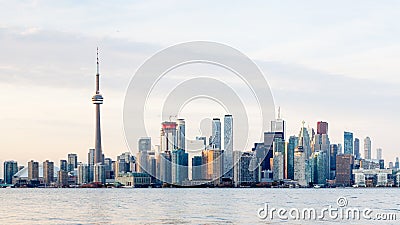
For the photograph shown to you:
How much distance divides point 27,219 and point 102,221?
810cm

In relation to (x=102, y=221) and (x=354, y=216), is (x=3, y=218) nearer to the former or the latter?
(x=102, y=221)

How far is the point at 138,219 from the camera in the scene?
7512 centimetres

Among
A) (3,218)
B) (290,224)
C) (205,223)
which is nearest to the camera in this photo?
(290,224)

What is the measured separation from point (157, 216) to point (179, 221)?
366 inches

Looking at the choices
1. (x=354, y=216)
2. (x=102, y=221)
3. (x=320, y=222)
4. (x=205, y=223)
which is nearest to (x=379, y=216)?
(x=354, y=216)

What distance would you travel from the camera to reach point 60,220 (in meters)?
76.3

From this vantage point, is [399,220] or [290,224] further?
[399,220]

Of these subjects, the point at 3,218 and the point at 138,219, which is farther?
the point at 3,218

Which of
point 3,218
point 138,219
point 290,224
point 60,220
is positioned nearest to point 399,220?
point 290,224

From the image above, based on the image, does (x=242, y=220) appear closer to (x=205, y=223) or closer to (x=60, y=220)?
(x=205, y=223)

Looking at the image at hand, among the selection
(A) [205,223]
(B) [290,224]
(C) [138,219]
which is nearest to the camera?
(B) [290,224]

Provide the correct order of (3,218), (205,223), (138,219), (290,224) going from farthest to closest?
(3,218) < (138,219) < (205,223) < (290,224)

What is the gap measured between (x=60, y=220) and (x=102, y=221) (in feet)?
14.9

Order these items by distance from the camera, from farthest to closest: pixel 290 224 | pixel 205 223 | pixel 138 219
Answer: pixel 138 219 → pixel 205 223 → pixel 290 224
